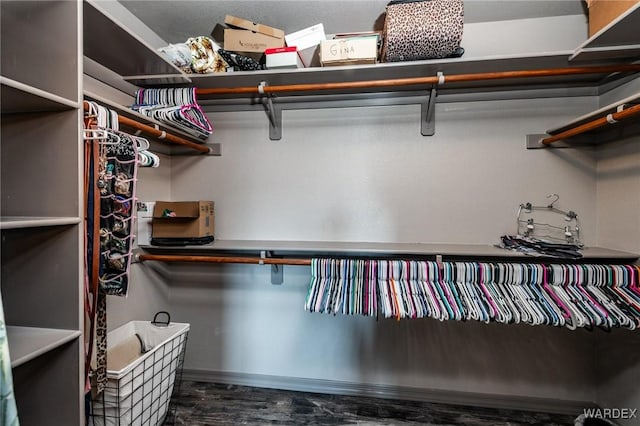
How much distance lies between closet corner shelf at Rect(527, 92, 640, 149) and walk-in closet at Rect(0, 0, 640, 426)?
12 mm

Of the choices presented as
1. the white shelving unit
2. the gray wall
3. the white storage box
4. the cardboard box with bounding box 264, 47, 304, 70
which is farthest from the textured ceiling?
the white storage box

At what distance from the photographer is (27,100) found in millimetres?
852

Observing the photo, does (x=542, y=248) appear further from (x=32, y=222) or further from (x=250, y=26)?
(x=32, y=222)

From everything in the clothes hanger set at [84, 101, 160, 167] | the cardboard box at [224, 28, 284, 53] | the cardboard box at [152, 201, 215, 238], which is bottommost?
the cardboard box at [152, 201, 215, 238]

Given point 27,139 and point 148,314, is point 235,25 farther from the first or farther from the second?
point 148,314

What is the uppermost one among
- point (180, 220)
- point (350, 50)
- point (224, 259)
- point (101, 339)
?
point (350, 50)

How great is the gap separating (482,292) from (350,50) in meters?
1.37

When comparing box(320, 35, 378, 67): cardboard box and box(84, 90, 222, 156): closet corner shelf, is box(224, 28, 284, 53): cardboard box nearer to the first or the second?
box(320, 35, 378, 67): cardboard box

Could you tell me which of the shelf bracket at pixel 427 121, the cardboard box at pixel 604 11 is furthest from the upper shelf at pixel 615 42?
the shelf bracket at pixel 427 121

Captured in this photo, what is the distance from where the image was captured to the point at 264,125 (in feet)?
6.35

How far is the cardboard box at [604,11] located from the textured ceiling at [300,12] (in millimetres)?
134

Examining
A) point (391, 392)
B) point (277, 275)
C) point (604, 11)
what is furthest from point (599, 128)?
point (277, 275)

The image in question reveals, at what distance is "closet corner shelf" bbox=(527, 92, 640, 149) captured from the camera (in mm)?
1137

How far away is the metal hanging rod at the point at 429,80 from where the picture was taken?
1.38 metres
